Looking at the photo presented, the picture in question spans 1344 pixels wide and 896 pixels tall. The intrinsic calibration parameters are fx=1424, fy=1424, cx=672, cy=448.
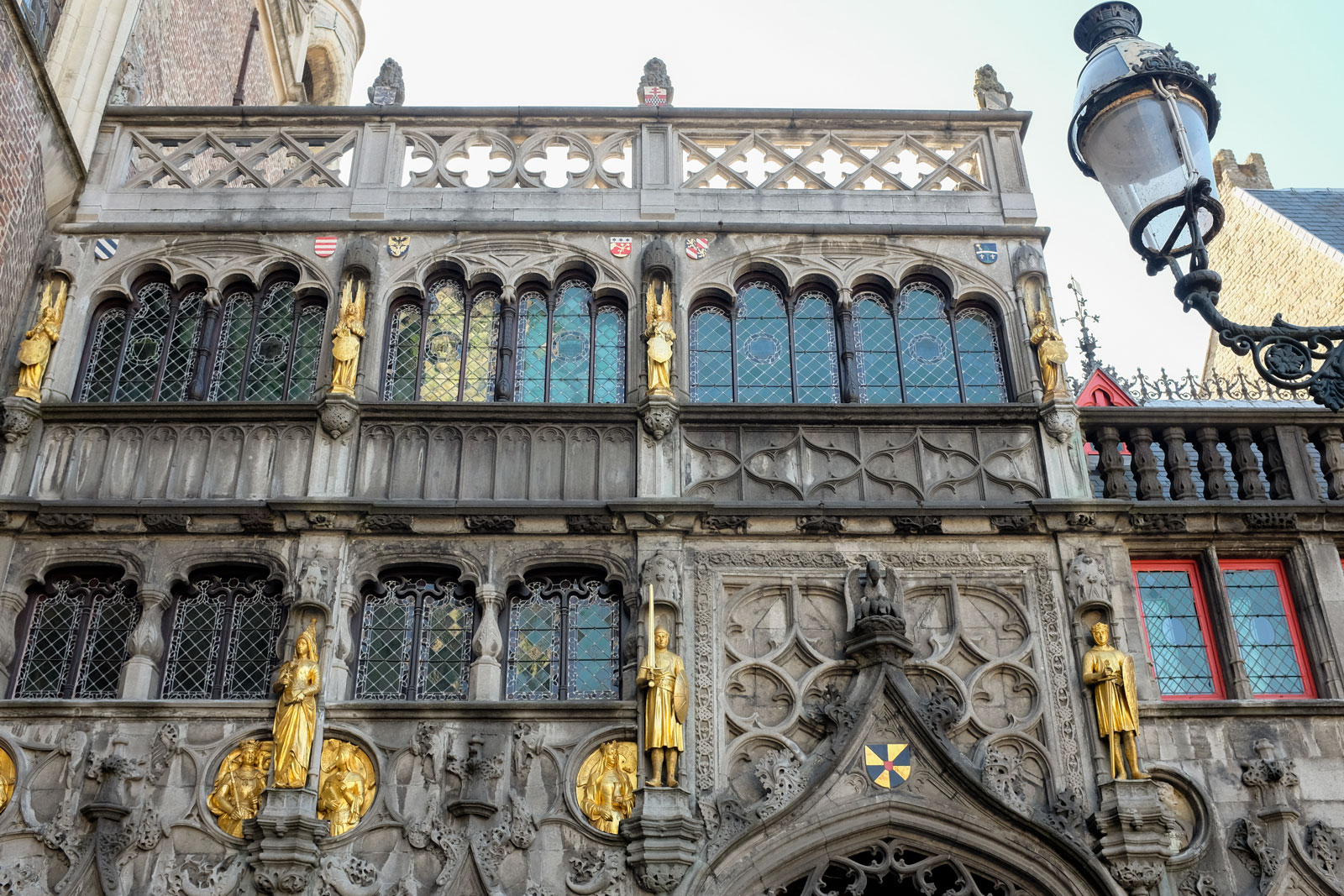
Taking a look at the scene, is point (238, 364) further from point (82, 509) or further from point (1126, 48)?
point (1126, 48)

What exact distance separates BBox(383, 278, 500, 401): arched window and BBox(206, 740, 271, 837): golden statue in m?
3.85

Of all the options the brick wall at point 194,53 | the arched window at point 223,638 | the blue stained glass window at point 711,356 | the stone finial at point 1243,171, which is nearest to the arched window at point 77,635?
the arched window at point 223,638

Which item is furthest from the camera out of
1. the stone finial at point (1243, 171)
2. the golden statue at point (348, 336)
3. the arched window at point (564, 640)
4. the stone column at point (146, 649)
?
the stone finial at point (1243, 171)

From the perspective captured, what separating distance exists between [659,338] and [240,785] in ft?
18.8

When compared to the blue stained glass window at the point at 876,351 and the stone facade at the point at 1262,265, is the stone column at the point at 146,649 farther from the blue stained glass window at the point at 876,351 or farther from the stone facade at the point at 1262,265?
the stone facade at the point at 1262,265

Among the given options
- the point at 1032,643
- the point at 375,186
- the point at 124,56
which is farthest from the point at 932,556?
the point at 124,56

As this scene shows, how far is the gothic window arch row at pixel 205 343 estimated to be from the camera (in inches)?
576

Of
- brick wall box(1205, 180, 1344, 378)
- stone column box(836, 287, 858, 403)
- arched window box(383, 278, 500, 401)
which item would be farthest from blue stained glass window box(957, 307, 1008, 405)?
brick wall box(1205, 180, 1344, 378)

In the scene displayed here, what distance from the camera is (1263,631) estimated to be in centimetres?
1354

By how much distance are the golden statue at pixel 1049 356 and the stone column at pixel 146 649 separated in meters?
8.75

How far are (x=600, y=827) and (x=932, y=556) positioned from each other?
4.01 metres

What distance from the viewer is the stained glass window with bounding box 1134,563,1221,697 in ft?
43.4

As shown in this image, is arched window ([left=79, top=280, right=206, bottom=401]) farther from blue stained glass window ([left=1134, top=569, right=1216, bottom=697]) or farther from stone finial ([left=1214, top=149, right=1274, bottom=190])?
stone finial ([left=1214, top=149, right=1274, bottom=190])

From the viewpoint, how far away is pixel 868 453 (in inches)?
552
